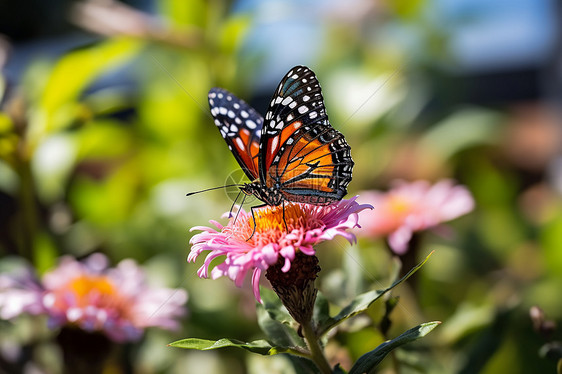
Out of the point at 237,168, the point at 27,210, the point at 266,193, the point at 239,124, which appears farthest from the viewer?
the point at 237,168

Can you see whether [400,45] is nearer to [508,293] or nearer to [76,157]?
[508,293]

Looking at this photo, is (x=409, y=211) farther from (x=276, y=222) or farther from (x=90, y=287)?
(x=90, y=287)

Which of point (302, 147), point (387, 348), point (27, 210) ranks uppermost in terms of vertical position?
point (27, 210)

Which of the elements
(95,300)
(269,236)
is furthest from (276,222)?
(95,300)

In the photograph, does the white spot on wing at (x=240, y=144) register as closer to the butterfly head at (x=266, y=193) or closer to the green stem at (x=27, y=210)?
the butterfly head at (x=266, y=193)

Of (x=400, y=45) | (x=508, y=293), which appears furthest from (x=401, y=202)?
(x=400, y=45)

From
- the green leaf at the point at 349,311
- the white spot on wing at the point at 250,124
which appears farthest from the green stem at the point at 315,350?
the white spot on wing at the point at 250,124
